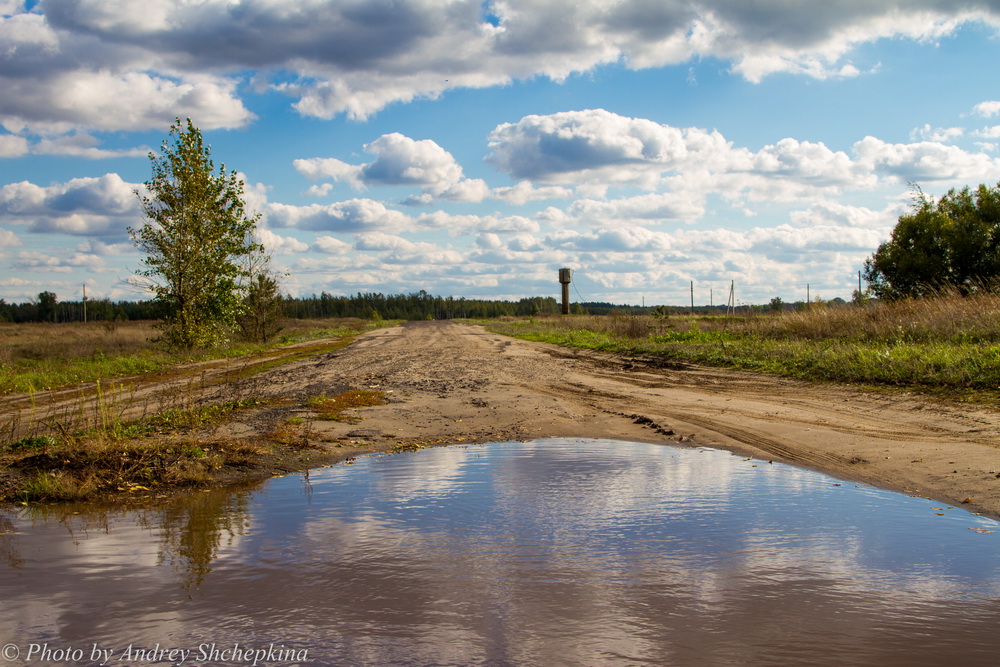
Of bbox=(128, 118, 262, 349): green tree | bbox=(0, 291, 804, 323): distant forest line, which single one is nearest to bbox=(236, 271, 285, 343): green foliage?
bbox=(128, 118, 262, 349): green tree

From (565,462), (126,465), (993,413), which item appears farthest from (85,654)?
(993,413)

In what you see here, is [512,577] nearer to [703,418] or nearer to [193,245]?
[703,418]

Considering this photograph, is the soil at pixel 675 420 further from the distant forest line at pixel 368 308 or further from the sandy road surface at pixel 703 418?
the distant forest line at pixel 368 308

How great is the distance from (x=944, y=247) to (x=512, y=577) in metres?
34.9

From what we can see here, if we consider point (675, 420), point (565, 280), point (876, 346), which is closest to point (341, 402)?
point (675, 420)

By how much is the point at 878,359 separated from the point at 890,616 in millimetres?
11573

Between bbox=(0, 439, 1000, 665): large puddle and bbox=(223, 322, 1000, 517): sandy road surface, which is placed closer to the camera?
bbox=(0, 439, 1000, 665): large puddle

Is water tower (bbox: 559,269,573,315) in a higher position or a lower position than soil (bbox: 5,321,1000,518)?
higher

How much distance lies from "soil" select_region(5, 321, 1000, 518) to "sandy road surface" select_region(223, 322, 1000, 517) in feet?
0.07

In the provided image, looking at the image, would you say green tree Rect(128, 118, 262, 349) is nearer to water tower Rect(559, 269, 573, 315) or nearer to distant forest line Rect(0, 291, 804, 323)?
water tower Rect(559, 269, 573, 315)

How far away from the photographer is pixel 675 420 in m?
11.0

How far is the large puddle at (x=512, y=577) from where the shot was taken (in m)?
3.66

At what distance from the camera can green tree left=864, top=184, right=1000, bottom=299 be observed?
100ft

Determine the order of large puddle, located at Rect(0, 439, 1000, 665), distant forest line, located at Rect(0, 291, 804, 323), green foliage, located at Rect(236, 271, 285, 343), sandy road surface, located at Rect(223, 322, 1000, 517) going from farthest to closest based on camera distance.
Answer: distant forest line, located at Rect(0, 291, 804, 323) → green foliage, located at Rect(236, 271, 285, 343) → sandy road surface, located at Rect(223, 322, 1000, 517) → large puddle, located at Rect(0, 439, 1000, 665)
